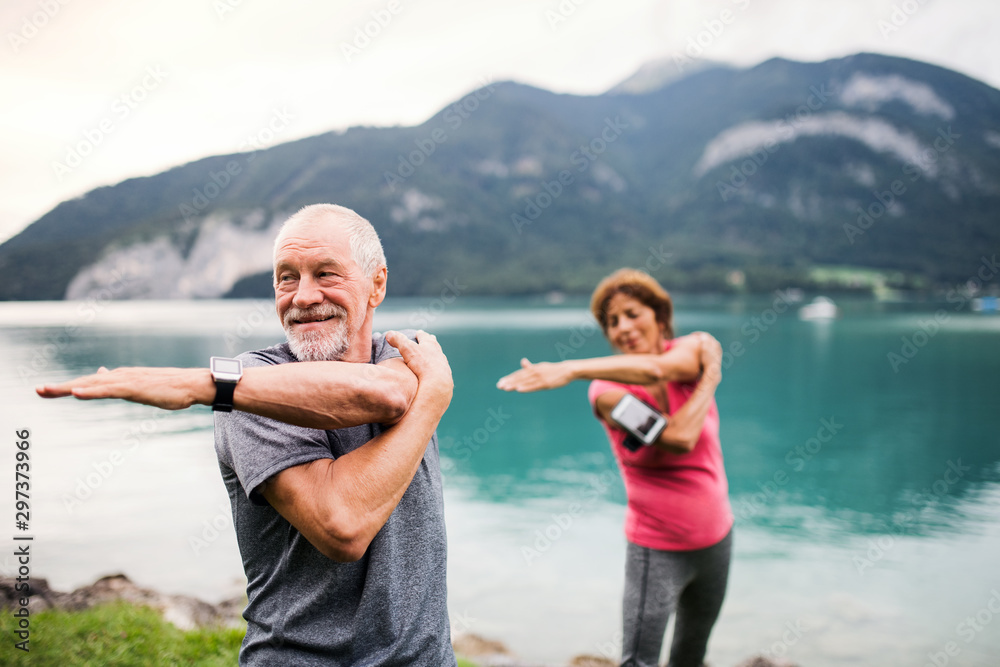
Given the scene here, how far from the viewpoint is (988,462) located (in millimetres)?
19047

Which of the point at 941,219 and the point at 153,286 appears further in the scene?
the point at 941,219

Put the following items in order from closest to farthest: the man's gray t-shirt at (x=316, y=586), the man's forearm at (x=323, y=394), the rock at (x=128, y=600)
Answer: the man's forearm at (x=323, y=394) → the man's gray t-shirt at (x=316, y=586) → the rock at (x=128, y=600)


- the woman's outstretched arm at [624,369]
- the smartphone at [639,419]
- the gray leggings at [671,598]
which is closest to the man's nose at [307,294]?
the woman's outstretched arm at [624,369]

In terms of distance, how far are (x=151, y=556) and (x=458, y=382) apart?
22.5m

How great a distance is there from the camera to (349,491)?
158 centimetres

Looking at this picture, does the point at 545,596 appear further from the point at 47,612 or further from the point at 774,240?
the point at 774,240

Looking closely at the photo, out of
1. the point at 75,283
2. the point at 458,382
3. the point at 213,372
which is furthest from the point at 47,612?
the point at 75,283

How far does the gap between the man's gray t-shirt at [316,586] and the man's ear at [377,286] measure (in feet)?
1.43

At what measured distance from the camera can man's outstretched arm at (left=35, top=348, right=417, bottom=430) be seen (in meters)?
1.32

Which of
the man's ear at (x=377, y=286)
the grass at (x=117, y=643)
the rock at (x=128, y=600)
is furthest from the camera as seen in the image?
the rock at (x=128, y=600)

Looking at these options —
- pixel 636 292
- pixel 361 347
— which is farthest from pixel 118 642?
pixel 636 292

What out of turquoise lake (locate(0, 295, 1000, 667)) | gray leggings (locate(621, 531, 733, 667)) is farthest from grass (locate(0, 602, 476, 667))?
gray leggings (locate(621, 531, 733, 667))

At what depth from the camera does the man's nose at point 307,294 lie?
1878mm

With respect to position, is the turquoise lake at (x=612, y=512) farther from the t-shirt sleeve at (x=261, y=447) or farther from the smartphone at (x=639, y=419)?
the smartphone at (x=639, y=419)
